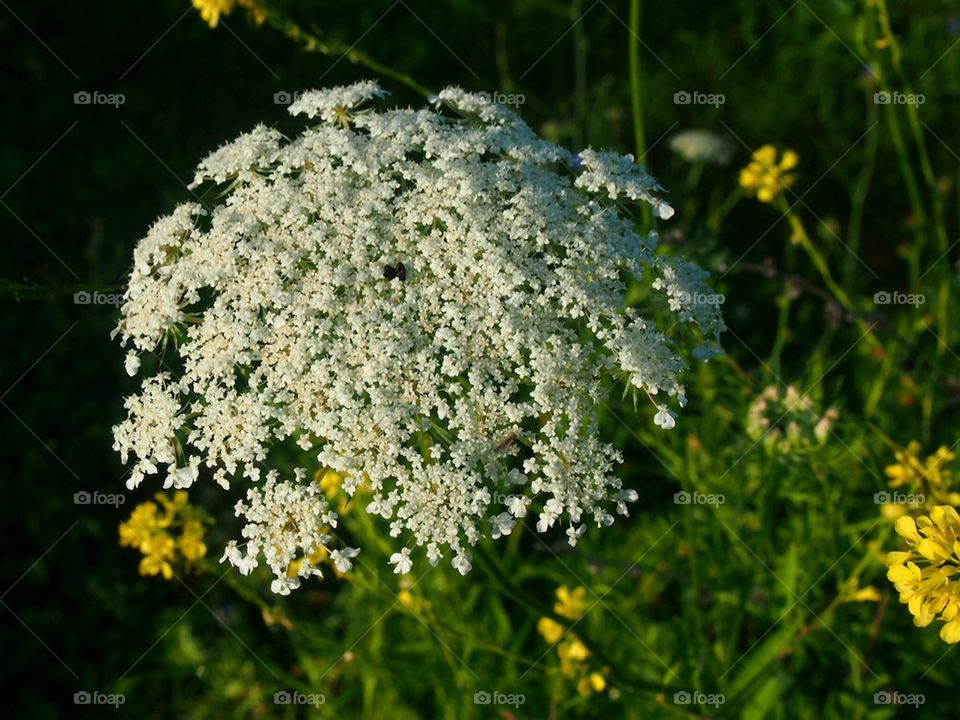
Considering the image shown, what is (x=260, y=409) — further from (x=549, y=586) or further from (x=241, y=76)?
(x=241, y=76)
